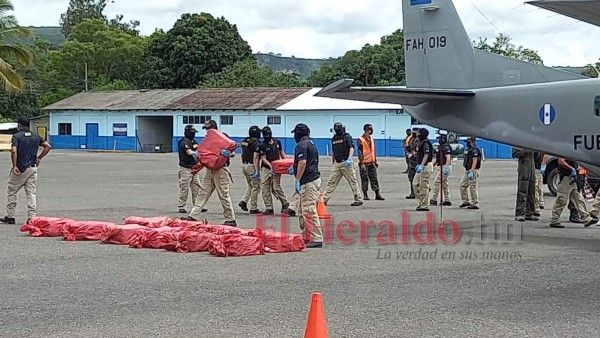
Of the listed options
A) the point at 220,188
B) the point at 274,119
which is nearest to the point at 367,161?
the point at 220,188

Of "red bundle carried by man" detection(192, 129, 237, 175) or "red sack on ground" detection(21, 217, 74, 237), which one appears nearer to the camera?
"red sack on ground" detection(21, 217, 74, 237)

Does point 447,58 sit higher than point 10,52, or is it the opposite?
point 10,52

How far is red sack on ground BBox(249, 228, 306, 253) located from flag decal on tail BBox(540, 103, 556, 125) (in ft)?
14.8

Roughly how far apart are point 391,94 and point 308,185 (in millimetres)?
2544

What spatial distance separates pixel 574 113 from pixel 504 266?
360 centimetres

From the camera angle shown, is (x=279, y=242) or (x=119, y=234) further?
(x=119, y=234)

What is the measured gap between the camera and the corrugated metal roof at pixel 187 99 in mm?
59938

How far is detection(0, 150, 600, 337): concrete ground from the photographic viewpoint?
7547mm

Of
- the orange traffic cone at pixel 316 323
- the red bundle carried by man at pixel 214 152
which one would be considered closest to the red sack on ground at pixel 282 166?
the red bundle carried by man at pixel 214 152

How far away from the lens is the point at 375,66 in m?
73.4

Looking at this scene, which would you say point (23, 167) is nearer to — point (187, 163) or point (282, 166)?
point (187, 163)

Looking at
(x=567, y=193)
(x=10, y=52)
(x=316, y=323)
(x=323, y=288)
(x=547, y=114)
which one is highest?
(x=10, y=52)

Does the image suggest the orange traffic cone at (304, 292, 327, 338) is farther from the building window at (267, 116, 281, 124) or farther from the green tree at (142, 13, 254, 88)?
the green tree at (142, 13, 254, 88)

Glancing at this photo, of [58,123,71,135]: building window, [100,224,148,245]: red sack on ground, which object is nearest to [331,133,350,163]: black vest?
[100,224,148,245]: red sack on ground
